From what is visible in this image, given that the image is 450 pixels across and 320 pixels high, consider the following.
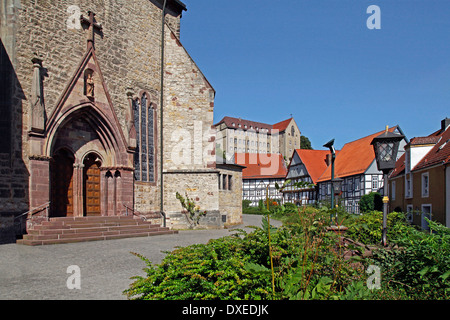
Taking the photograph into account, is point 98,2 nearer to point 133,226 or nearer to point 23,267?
point 133,226

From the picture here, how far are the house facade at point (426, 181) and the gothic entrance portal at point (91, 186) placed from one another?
14202 mm

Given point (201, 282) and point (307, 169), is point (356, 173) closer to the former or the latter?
point (307, 169)

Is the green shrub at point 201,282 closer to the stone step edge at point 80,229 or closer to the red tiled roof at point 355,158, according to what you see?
the stone step edge at point 80,229


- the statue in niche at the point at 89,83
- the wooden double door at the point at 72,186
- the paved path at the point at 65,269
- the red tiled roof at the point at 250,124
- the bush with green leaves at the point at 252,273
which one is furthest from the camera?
the red tiled roof at the point at 250,124

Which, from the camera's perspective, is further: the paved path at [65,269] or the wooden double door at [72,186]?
the wooden double door at [72,186]

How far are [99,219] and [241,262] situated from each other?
1088 cm

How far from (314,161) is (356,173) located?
9.92 metres

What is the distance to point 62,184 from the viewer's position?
1344cm

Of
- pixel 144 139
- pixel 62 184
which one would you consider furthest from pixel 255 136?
pixel 62 184

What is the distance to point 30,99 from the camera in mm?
11773

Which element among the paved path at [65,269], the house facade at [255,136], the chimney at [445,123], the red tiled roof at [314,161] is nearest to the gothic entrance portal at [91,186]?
the paved path at [65,269]

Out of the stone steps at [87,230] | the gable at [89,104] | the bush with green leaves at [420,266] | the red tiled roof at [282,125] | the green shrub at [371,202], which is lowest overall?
the green shrub at [371,202]

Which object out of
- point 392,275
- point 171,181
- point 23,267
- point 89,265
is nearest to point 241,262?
point 392,275

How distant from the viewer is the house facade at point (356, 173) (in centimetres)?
2930
